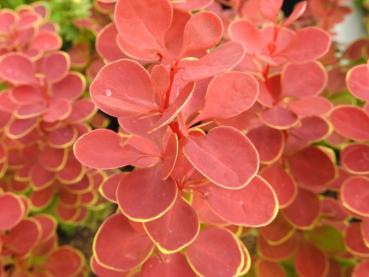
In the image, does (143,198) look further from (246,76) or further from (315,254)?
(315,254)

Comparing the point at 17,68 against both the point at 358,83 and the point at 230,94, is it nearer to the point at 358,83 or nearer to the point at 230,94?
the point at 230,94

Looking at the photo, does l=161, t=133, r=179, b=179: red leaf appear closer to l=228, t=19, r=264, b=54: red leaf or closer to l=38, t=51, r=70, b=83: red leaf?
l=228, t=19, r=264, b=54: red leaf

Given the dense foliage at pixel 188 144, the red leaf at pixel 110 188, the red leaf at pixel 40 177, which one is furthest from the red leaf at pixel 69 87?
the red leaf at pixel 110 188

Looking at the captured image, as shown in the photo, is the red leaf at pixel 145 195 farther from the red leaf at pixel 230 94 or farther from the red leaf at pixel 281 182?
the red leaf at pixel 281 182

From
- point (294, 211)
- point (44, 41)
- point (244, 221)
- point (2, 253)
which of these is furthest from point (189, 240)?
point (44, 41)

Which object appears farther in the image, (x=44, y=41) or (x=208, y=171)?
(x=44, y=41)

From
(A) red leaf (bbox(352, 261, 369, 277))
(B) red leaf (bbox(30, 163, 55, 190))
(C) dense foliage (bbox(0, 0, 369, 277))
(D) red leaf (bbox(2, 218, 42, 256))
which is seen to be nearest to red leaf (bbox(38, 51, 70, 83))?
(C) dense foliage (bbox(0, 0, 369, 277))
